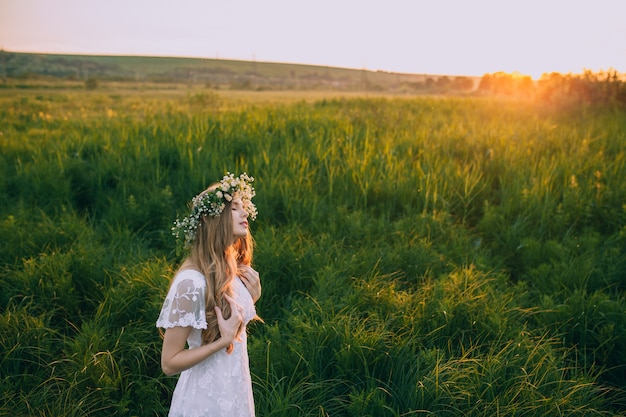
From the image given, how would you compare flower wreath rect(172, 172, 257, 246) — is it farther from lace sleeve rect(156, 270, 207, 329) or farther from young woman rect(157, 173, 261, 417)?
lace sleeve rect(156, 270, 207, 329)

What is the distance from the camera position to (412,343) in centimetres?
326

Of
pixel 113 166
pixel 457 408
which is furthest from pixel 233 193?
pixel 113 166

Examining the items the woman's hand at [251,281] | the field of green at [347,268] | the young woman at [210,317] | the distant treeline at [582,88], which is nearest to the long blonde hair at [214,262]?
the young woman at [210,317]

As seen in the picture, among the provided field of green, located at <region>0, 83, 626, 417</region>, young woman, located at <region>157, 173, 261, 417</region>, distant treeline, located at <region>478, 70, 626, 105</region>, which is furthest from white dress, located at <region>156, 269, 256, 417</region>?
distant treeline, located at <region>478, 70, 626, 105</region>

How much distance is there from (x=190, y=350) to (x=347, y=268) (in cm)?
224

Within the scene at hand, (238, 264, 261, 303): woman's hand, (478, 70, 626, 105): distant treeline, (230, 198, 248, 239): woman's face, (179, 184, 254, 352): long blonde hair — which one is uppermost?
(478, 70, 626, 105): distant treeline

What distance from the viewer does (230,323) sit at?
196 cm

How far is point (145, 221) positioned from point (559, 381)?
4.00 meters

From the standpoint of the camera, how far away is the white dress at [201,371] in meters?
Answer: 1.96

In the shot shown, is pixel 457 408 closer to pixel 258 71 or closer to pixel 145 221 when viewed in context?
pixel 145 221

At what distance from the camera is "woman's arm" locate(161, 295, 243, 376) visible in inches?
76.4

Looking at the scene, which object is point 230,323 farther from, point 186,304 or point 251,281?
point 251,281

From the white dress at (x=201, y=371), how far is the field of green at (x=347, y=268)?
0.61 metres

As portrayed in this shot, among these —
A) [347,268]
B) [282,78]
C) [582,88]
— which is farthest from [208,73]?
[347,268]
